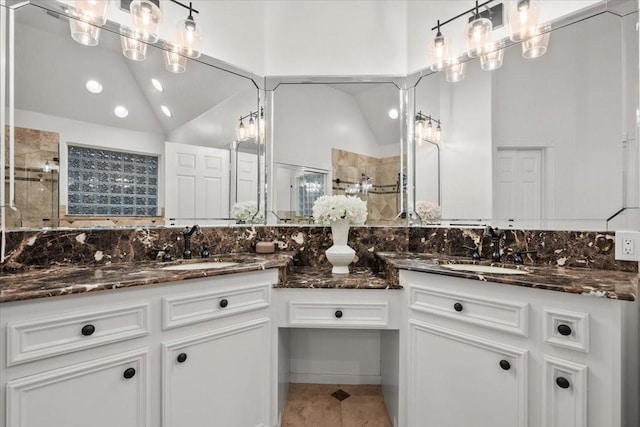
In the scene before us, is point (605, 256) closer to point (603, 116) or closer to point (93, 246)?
point (603, 116)

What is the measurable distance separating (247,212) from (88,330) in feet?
3.89

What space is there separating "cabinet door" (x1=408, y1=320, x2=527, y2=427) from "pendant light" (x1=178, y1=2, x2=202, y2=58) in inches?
80.2

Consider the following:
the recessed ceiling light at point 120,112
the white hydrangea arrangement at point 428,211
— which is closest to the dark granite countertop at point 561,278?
the white hydrangea arrangement at point 428,211

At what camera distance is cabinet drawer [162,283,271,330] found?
49.1 inches

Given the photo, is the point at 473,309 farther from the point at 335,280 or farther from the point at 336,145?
the point at 336,145

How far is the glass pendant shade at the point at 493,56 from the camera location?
1.80m

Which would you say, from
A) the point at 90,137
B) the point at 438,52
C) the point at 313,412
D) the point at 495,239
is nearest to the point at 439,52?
the point at 438,52

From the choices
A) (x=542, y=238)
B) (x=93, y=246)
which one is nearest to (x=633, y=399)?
(x=542, y=238)

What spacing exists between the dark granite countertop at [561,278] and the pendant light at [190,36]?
5.79ft

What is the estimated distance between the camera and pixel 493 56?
5.99 ft

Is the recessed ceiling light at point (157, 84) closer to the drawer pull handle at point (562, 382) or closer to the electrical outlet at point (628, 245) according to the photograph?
the drawer pull handle at point (562, 382)

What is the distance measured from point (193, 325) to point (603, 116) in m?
2.13

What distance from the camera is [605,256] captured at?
1.39 meters

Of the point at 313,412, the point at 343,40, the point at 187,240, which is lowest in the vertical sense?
the point at 313,412
